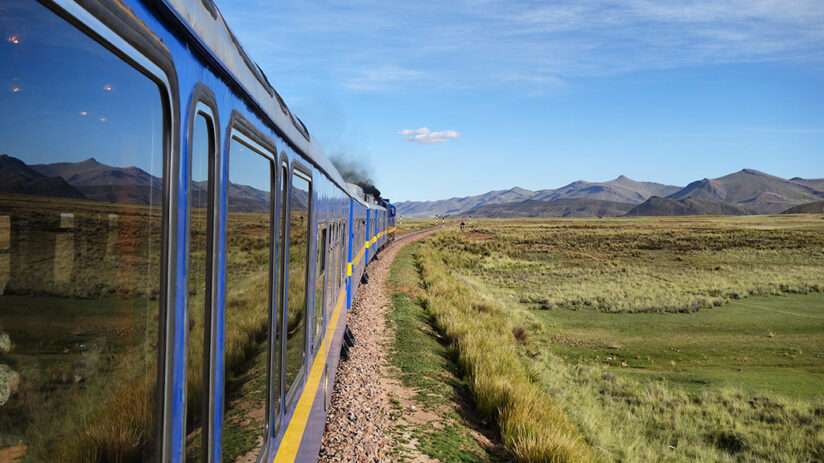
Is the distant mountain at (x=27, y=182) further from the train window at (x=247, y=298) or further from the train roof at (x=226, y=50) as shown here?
the train window at (x=247, y=298)

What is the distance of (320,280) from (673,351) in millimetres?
13483

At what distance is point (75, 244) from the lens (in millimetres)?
1224

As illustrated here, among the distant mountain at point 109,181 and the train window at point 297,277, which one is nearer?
the distant mountain at point 109,181

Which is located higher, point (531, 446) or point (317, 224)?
point (317, 224)

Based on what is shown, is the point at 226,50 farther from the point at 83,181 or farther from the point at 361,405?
the point at 361,405

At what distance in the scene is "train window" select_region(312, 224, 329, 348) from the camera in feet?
19.2

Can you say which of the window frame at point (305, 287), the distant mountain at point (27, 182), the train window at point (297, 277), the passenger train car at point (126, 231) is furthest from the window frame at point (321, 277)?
the distant mountain at point (27, 182)

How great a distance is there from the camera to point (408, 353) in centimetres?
1135

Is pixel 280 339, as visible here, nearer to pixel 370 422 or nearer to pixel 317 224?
pixel 317 224

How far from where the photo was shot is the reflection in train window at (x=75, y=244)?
1.03 m

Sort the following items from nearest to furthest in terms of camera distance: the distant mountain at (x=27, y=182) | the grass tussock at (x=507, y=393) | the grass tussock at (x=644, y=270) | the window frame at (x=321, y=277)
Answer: the distant mountain at (x=27, y=182) < the window frame at (x=321, y=277) < the grass tussock at (x=507, y=393) < the grass tussock at (x=644, y=270)

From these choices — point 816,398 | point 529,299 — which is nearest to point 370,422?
point 816,398

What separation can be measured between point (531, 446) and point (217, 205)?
6133mm

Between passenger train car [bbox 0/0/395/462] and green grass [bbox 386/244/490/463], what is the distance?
16.8 ft
